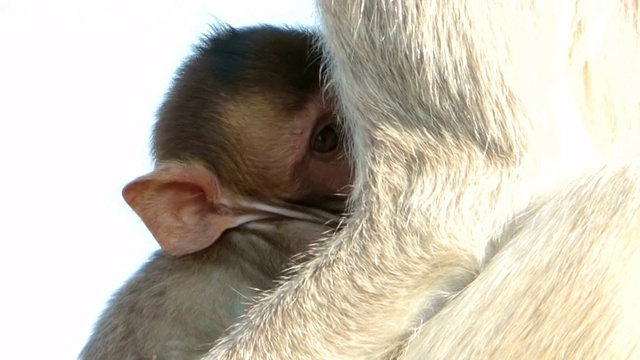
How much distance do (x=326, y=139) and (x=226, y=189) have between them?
1.29 ft

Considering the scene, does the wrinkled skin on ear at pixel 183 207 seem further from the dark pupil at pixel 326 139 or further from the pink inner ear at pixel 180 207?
the dark pupil at pixel 326 139

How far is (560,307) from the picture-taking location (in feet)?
7.95

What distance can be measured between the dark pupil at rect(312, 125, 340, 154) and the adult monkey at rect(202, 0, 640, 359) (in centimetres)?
95

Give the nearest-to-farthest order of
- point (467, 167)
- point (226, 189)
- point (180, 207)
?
1. point (467, 167)
2. point (180, 207)
3. point (226, 189)

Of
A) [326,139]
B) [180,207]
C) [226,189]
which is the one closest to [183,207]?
[180,207]

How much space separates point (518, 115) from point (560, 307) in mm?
502

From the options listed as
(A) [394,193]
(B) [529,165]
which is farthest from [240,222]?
(B) [529,165]

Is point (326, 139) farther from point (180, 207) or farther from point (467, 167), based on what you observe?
point (467, 167)

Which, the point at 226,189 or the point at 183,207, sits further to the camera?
the point at 226,189

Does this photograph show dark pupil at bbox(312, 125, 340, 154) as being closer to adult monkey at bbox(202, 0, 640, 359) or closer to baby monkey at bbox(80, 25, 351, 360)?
baby monkey at bbox(80, 25, 351, 360)

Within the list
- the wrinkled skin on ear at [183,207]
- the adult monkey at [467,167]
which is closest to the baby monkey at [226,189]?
the wrinkled skin on ear at [183,207]

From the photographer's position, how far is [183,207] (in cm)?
384

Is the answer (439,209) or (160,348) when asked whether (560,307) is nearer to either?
(439,209)

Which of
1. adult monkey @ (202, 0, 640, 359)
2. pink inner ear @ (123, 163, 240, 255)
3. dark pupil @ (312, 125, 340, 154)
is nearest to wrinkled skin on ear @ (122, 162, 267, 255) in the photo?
pink inner ear @ (123, 163, 240, 255)
